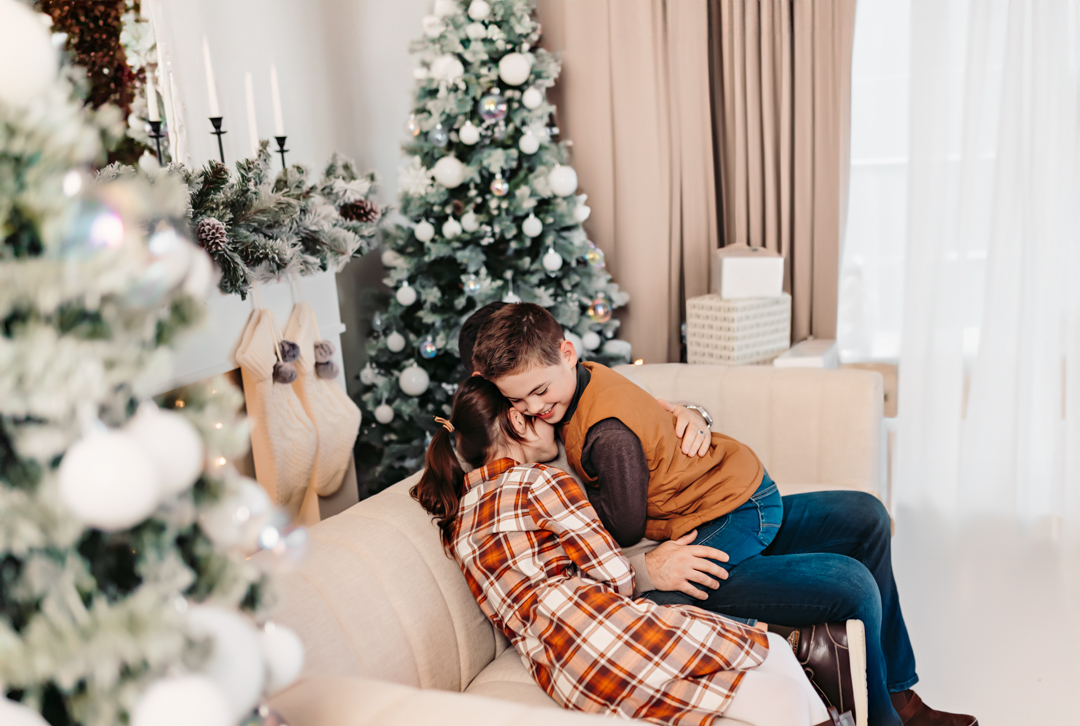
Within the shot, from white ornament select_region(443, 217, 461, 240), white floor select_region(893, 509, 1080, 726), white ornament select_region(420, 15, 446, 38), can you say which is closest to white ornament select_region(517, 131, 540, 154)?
white ornament select_region(443, 217, 461, 240)

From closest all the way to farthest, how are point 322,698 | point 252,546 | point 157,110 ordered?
point 252,546 → point 322,698 → point 157,110

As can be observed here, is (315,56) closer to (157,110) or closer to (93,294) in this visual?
(157,110)

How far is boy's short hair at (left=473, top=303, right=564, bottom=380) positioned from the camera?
1505 mm

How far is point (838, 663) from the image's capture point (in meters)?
1.34

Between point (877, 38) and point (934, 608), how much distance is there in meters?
1.88

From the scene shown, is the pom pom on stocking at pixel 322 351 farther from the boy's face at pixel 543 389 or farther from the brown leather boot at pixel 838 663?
the brown leather boot at pixel 838 663

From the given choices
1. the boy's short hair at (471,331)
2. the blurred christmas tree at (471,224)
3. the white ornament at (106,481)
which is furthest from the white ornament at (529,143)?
the white ornament at (106,481)

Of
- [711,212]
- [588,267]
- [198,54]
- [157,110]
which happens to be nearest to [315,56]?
[198,54]

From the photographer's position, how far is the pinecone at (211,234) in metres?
1.50

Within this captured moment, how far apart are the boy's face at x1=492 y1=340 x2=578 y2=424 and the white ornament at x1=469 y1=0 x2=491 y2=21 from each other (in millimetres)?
1501

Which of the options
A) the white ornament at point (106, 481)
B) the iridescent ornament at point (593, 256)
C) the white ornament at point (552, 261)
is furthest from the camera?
the iridescent ornament at point (593, 256)

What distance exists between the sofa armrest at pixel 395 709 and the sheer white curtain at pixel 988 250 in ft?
7.23

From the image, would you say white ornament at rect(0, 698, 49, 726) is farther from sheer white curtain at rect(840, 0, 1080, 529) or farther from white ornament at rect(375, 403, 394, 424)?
sheer white curtain at rect(840, 0, 1080, 529)

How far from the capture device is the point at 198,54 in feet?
7.64
